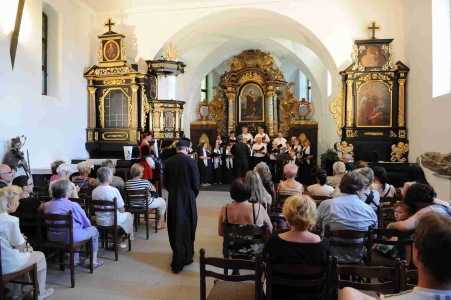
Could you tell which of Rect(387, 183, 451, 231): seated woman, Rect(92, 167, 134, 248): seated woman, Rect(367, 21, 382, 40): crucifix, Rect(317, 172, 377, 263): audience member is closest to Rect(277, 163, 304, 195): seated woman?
Rect(317, 172, 377, 263): audience member

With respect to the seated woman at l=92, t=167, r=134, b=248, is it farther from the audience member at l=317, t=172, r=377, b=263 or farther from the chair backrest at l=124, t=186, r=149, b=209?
the audience member at l=317, t=172, r=377, b=263

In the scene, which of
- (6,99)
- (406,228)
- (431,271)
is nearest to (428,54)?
(406,228)

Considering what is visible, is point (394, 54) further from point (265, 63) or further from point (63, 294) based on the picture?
point (63, 294)

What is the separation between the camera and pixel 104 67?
11789 mm

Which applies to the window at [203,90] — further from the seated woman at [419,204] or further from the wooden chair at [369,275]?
the wooden chair at [369,275]

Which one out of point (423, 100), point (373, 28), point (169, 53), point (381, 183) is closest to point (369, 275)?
point (381, 183)

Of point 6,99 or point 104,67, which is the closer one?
point 6,99

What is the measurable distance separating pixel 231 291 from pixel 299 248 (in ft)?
2.14

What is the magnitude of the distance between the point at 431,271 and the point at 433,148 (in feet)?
27.7

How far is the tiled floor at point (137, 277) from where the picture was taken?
397 cm

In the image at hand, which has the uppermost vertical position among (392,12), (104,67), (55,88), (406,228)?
(392,12)

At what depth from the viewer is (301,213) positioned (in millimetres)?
2641

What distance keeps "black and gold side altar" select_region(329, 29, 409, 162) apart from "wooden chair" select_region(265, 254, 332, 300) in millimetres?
8558

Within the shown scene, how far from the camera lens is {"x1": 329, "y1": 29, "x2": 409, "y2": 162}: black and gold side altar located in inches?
406
